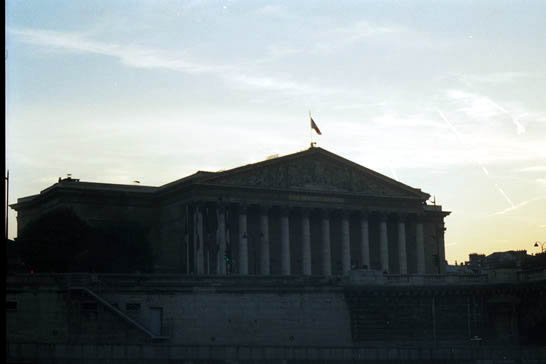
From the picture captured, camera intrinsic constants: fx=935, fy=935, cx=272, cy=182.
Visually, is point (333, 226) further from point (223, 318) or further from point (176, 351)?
point (176, 351)

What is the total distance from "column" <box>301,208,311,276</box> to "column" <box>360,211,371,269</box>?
667 cm

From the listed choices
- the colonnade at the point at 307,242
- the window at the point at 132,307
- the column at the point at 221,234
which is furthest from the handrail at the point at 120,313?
the column at the point at 221,234

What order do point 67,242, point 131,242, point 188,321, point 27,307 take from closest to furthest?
point 27,307 → point 188,321 → point 67,242 → point 131,242

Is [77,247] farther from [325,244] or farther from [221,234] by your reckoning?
[325,244]

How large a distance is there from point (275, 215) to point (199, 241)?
409 inches

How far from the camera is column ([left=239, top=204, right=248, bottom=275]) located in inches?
3740

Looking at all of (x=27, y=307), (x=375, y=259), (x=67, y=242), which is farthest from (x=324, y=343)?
(x=375, y=259)

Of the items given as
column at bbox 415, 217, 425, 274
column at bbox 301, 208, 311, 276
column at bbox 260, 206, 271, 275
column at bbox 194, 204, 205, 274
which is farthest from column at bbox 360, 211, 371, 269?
column at bbox 194, 204, 205, 274

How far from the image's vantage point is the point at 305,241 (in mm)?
99688

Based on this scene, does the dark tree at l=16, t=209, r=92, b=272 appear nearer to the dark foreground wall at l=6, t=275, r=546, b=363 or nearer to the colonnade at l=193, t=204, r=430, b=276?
the colonnade at l=193, t=204, r=430, b=276

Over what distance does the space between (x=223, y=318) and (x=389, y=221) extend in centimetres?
4190

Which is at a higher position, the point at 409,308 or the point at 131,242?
the point at 131,242

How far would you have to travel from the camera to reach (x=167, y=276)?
6888 centimetres

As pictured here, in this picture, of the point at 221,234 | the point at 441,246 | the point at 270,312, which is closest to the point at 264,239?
the point at 221,234
